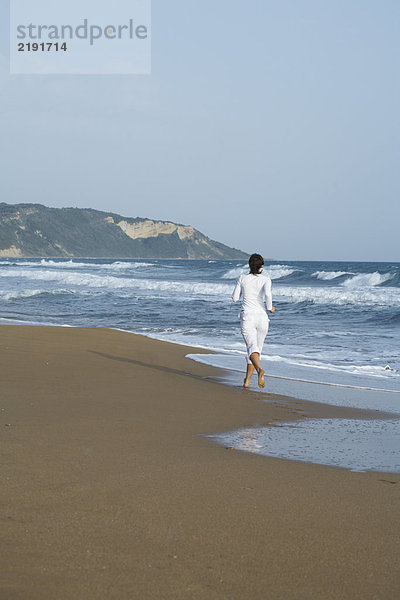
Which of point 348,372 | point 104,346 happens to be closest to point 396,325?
point 348,372

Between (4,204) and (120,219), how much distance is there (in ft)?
117

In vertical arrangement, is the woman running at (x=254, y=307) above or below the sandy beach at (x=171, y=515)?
above

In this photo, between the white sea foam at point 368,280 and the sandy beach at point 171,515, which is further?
the white sea foam at point 368,280

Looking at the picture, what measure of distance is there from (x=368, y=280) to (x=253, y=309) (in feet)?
115

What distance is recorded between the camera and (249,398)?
20.0ft

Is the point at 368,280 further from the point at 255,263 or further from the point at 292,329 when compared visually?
the point at 255,263

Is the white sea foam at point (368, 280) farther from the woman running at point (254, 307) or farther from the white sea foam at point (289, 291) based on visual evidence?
the woman running at point (254, 307)

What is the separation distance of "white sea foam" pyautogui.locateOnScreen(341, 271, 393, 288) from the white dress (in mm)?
33611

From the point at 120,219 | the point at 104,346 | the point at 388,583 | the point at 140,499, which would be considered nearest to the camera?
the point at 388,583

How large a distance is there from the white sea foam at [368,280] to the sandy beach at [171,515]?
36591 millimetres

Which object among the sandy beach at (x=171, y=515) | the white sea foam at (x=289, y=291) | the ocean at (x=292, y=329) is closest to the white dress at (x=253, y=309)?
the ocean at (x=292, y=329)

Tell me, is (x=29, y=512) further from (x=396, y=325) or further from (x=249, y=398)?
(x=396, y=325)

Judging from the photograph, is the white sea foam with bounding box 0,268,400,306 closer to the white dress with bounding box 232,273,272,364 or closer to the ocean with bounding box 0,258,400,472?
the ocean with bounding box 0,258,400,472

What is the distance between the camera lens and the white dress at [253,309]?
7082 millimetres
